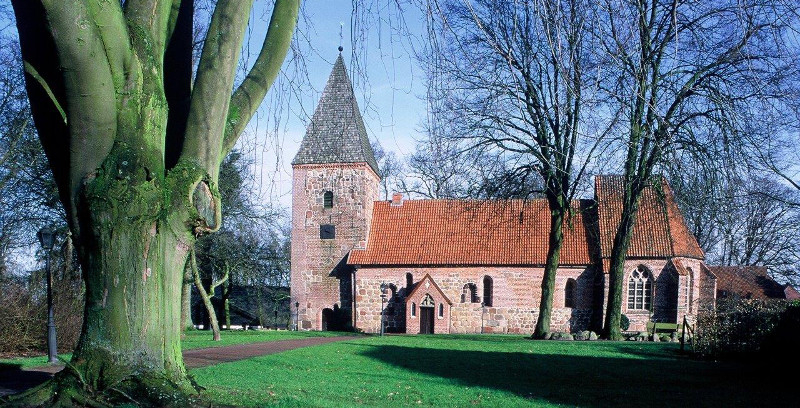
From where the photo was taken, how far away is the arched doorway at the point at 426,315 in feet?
118

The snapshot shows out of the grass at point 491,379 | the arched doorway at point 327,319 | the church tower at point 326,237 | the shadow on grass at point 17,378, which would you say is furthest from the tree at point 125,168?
the arched doorway at point 327,319

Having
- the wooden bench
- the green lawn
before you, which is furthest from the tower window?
the green lawn

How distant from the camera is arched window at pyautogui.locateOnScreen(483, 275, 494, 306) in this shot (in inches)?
1436

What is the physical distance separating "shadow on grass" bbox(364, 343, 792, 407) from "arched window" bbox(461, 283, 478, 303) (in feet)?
61.2

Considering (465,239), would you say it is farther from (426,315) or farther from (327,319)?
(327,319)

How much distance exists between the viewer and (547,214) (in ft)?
126

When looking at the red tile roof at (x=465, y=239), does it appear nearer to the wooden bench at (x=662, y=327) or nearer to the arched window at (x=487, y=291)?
the arched window at (x=487, y=291)

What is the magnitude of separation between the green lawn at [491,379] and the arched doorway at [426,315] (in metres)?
18.0

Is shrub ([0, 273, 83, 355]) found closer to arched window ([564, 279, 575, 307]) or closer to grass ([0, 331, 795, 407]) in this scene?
grass ([0, 331, 795, 407])

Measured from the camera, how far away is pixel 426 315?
118 feet

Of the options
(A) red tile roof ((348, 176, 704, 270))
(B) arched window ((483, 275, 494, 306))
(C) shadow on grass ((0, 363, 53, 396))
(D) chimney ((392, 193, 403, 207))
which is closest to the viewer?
(C) shadow on grass ((0, 363, 53, 396))

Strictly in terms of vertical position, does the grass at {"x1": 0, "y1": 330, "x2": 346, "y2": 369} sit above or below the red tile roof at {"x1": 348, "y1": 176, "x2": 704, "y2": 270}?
below

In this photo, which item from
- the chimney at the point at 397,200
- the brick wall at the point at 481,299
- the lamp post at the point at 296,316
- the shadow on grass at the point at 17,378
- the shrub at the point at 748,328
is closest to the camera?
the shadow on grass at the point at 17,378

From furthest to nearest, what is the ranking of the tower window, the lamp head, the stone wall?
the tower window < the stone wall < the lamp head
